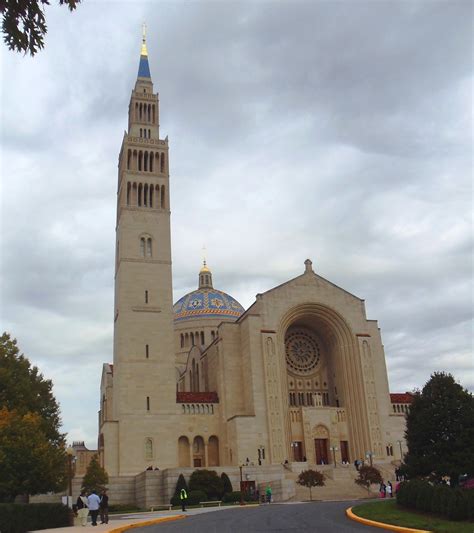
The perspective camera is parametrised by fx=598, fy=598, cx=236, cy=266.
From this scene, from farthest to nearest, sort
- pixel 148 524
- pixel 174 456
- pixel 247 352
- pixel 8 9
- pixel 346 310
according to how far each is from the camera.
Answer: pixel 346 310 → pixel 247 352 → pixel 174 456 → pixel 148 524 → pixel 8 9

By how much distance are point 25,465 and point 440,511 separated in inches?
775

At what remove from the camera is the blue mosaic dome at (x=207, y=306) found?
76188 millimetres

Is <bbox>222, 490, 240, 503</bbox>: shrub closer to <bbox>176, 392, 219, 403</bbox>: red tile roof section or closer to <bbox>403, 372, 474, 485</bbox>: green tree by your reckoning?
<bbox>176, 392, 219, 403</bbox>: red tile roof section

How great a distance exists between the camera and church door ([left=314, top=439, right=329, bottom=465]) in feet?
171

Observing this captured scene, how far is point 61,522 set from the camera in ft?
69.6

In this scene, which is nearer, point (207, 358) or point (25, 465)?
point (25, 465)

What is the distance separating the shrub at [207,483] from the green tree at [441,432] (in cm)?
1766

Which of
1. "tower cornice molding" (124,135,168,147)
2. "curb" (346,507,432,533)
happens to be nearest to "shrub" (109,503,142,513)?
"curb" (346,507,432,533)

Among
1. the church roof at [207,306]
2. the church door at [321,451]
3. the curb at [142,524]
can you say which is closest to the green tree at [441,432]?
the curb at [142,524]

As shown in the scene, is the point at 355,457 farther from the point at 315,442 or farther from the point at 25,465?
the point at 25,465

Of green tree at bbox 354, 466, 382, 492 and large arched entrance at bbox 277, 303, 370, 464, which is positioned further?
large arched entrance at bbox 277, 303, 370, 464

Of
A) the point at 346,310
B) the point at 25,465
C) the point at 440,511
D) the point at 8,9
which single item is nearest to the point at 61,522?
the point at 25,465

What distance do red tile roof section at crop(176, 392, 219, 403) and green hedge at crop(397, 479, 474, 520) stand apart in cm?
3276

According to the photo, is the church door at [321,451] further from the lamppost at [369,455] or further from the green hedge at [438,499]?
the green hedge at [438,499]
